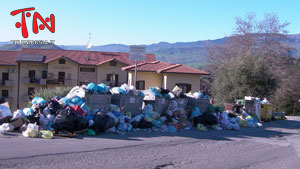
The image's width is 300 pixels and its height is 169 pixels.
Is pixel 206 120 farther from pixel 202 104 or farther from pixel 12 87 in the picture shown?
pixel 12 87

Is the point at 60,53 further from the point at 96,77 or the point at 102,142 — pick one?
the point at 102,142

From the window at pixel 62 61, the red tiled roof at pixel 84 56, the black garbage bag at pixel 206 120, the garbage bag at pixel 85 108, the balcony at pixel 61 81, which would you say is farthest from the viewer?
the red tiled roof at pixel 84 56

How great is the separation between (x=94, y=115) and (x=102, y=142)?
233cm

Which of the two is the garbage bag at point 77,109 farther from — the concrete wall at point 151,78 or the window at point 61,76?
the window at point 61,76

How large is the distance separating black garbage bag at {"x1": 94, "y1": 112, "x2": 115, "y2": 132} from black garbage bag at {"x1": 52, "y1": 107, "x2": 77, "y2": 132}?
2.99 feet

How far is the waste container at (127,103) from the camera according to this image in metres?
13.6

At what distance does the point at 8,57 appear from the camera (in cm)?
4878

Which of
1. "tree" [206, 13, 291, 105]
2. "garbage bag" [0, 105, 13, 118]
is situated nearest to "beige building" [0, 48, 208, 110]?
"tree" [206, 13, 291, 105]

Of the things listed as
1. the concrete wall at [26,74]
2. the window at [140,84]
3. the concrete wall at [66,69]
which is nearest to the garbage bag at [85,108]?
the window at [140,84]

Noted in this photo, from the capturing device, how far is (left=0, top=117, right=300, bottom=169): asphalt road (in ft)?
23.5

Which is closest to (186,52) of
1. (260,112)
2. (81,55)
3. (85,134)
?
(81,55)

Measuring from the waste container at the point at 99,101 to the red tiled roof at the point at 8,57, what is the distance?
3864 centimetres

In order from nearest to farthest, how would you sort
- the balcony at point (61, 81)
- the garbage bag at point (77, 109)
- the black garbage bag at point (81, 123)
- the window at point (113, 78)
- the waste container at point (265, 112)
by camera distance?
the black garbage bag at point (81, 123), the garbage bag at point (77, 109), the waste container at point (265, 112), the balcony at point (61, 81), the window at point (113, 78)

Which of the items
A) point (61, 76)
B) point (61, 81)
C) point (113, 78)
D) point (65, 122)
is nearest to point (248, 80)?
point (65, 122)
